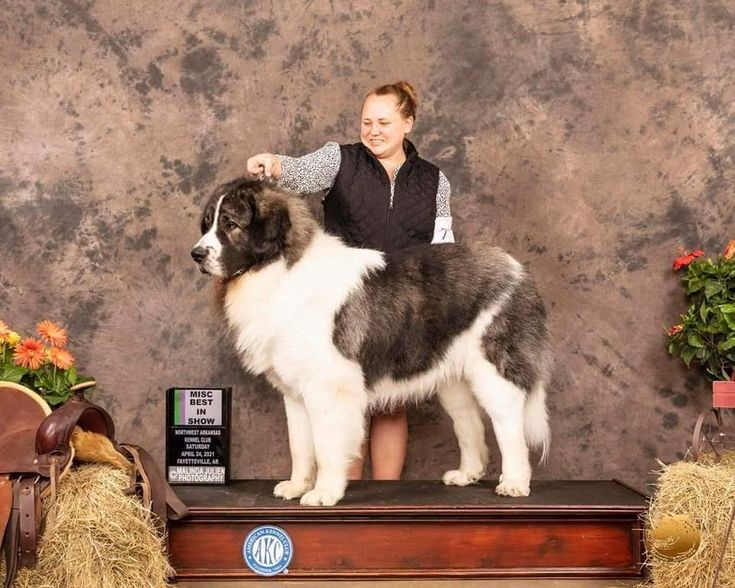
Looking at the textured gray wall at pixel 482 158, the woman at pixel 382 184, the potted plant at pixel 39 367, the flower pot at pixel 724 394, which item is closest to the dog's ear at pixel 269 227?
the woman at pixel 382 184

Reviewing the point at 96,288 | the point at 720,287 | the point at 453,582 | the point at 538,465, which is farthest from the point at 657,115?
the point at 96,288

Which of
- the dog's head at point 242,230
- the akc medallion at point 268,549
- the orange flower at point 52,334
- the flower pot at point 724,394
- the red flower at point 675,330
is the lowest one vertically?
the akc medallion at point 268,549

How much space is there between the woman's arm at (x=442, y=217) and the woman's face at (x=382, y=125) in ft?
0.98

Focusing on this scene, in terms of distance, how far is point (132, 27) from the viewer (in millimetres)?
4391

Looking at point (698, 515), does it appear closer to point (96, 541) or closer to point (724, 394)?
point (724, 394)

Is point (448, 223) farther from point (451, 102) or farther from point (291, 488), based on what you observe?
point (291, 488)

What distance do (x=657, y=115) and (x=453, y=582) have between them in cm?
274

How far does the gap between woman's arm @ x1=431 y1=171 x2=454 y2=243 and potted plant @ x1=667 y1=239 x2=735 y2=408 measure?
1287 mm

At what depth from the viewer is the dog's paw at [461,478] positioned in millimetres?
3561

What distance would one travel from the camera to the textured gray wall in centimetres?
440

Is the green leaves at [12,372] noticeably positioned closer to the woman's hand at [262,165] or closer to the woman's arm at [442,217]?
the woman's hand at [262,165]

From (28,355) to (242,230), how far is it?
1.14 m

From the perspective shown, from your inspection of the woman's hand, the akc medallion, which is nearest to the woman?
the woman's hand

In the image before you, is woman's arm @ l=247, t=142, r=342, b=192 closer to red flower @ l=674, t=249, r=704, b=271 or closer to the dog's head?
the dog's head
